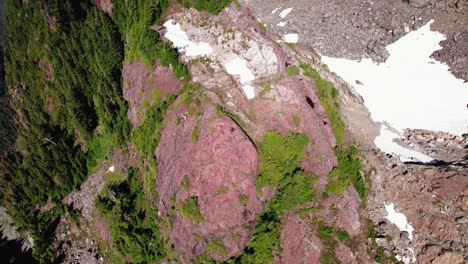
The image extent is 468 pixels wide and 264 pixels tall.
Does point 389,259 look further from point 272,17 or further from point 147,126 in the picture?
point 272,17

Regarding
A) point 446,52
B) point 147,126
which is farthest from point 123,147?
point 446,52

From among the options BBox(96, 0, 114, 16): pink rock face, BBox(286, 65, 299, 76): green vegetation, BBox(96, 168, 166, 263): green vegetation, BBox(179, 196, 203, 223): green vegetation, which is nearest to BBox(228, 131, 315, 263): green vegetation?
BBox(179, 196, 203, 223): green vegetation

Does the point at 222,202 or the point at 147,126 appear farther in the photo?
the point at 147,126

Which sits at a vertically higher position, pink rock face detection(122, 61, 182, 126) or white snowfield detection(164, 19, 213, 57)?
white snowfield detection(164, 19, 213, 57)

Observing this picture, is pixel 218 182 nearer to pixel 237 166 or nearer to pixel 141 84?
pixel 237 166

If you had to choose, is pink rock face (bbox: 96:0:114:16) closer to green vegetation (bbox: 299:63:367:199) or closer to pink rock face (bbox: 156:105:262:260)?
green vegetation (bbox: 299:63:367:199)

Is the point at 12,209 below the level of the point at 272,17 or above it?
below

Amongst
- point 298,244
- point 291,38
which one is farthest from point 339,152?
point 291,38
